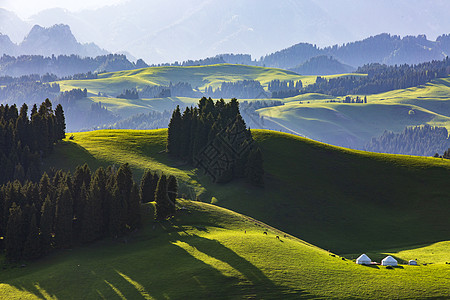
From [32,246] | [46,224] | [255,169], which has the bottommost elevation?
[32,246]

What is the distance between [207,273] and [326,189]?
72.8 meters

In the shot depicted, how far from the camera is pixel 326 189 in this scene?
12900cm

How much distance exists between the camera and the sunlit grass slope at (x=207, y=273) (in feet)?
196

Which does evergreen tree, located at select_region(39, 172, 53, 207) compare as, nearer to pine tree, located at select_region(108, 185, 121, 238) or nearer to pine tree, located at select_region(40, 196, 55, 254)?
pine tree, located at select_region(40, 196, 55, 254)

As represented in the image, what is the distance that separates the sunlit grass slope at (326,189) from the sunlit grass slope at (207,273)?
32.1 meters

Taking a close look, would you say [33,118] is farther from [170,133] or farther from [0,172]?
[170,133]

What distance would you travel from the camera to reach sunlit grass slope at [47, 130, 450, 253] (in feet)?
358

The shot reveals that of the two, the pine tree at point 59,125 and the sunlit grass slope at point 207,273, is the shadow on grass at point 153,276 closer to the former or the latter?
the sunlit grass slope at point 207,273

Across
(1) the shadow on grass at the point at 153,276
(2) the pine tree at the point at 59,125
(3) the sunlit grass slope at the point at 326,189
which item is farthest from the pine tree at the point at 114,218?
(2) the pine tree at the point at 59,125

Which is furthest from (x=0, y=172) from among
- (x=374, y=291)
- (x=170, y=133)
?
(x=374, y=291)

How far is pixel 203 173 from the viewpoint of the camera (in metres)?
140

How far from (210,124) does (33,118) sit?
2145 inches

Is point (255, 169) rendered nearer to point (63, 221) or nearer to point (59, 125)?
point (63, 221)

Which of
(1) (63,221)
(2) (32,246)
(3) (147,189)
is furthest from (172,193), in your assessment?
(2) (32,246)
